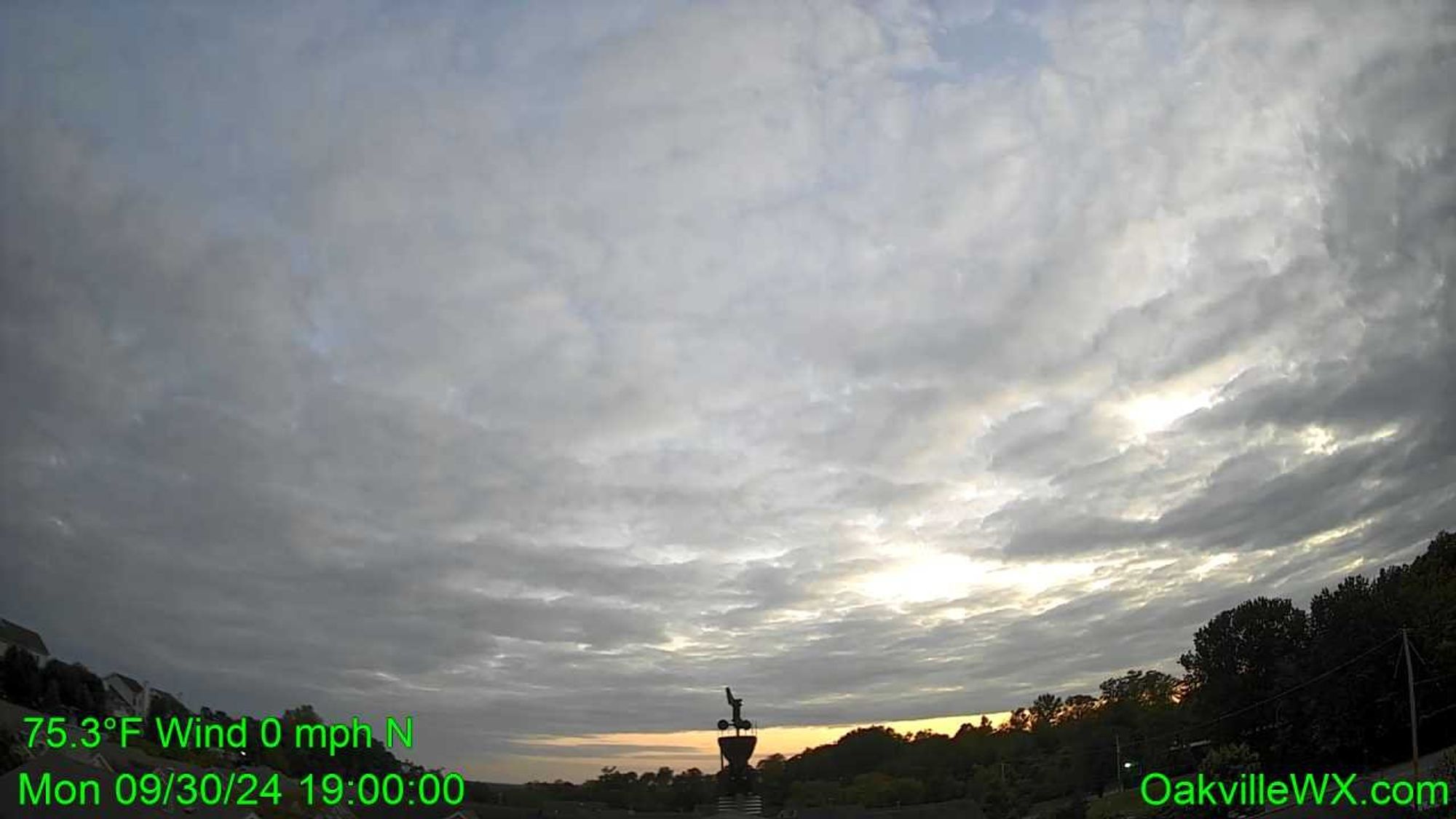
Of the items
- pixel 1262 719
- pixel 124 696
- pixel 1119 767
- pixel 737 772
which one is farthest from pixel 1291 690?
pixel 124 696

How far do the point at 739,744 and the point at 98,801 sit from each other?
23.3 meters

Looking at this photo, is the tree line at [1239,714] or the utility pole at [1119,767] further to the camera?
the utility pole at [1119,767]

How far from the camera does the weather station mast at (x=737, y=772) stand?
10.3 meters

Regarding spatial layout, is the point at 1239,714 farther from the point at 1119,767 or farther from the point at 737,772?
the point at 737,772

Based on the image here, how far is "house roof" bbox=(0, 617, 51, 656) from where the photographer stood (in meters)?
85.6

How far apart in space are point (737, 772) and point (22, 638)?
347 feet

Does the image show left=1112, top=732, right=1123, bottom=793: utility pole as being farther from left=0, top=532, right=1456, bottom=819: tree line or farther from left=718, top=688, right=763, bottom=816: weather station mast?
left=718, top=688, right=763, bottom=816: weather station mast

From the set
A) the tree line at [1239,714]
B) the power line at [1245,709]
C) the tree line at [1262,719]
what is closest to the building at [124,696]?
the tree line at [1239,714]

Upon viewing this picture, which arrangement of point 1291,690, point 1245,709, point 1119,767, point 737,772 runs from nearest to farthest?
point 737,772
point 1291,690
point 1245,709
point 1119,767

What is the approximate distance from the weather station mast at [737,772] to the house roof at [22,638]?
311 ft

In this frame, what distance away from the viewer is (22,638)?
90938mm

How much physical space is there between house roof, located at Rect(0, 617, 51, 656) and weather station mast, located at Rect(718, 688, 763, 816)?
3728 inches

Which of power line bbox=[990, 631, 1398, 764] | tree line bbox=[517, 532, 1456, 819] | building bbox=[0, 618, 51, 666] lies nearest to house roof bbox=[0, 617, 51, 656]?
building bbox=[0, 618, 51, 666]

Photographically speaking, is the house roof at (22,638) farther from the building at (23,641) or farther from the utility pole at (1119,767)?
the utility pole at (1119,767)
